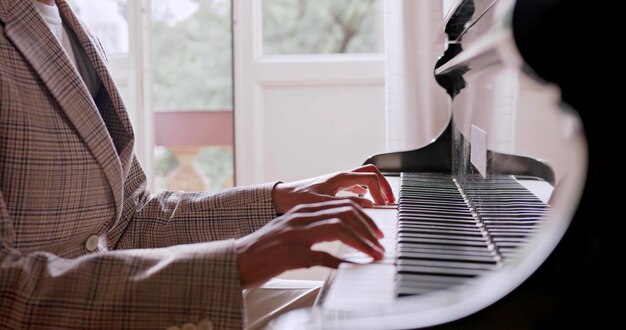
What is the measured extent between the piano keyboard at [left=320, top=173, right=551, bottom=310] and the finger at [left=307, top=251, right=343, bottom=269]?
11 mm

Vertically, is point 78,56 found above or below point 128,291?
above

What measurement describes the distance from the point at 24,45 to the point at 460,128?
2.79ft

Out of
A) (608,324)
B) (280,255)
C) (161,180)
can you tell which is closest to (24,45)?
(280,255)

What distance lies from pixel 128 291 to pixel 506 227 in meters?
0.48

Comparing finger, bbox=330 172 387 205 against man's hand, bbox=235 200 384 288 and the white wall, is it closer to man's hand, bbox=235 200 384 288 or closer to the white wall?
man's hand, bbox=235 200 384 288

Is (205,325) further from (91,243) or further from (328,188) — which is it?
(328,188)

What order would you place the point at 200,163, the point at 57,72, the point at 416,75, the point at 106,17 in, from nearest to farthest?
the point at 57,72 → the point at 416,75 → the point at 106,17 → the point at 200,163

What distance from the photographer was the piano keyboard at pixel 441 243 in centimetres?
74

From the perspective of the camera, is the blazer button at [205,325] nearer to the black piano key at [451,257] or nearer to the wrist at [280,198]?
the black piano key at [451,257]

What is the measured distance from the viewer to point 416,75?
245 centimetres

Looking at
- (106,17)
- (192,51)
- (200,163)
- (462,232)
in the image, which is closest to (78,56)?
(462,232)

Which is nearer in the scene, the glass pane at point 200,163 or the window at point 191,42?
the window at point 191,42

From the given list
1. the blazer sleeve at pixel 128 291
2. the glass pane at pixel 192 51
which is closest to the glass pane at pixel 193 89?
the glass pane at pixel 192 51

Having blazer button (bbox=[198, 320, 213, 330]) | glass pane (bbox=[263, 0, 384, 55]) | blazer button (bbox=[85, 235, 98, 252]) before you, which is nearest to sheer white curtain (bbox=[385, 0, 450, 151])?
glass pane (bbox=[263, 0, 384, 55])
